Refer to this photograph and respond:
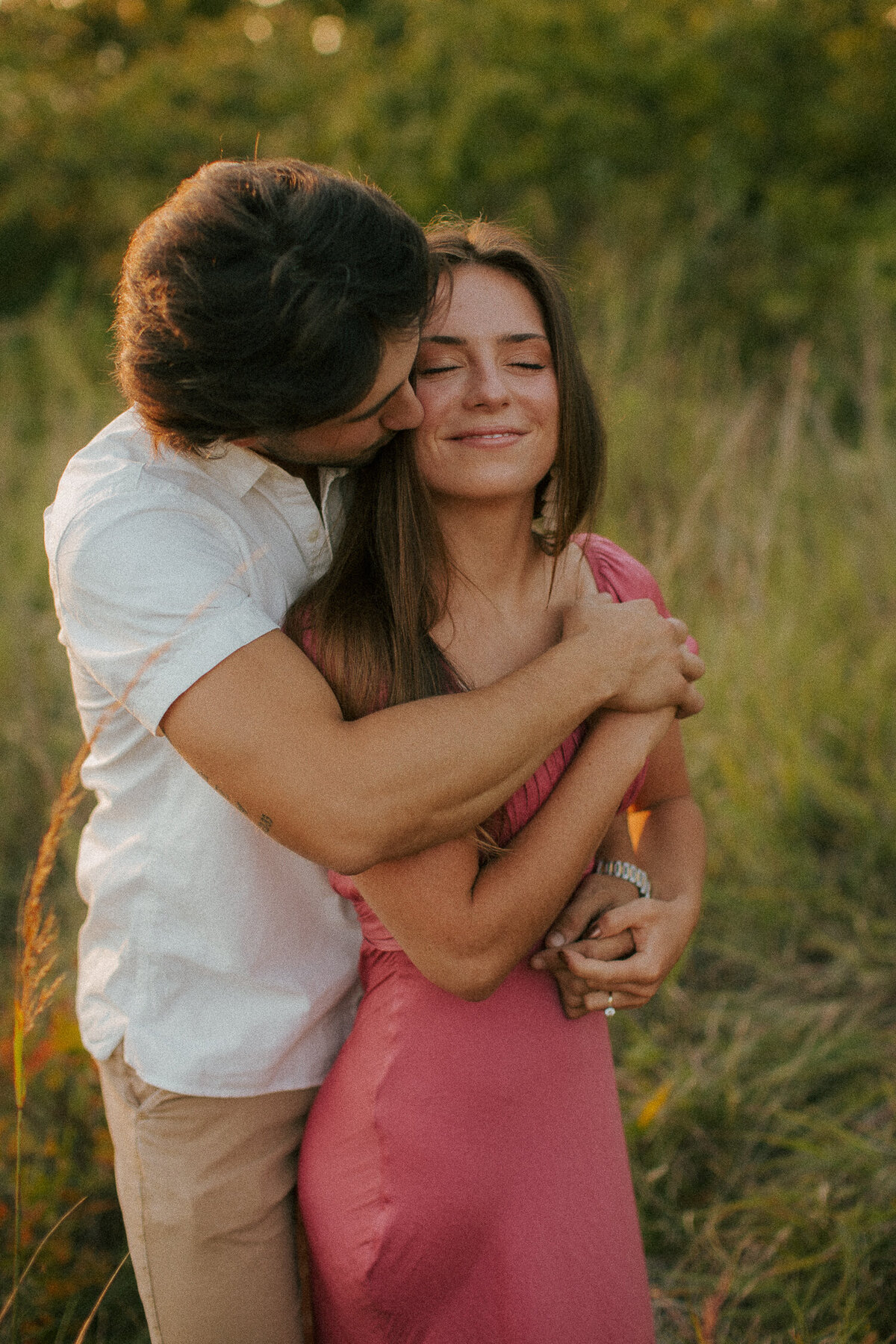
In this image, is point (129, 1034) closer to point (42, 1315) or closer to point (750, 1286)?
point (42, 1315)

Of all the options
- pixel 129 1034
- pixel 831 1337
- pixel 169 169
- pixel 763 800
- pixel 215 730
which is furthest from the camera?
pixel 169 169

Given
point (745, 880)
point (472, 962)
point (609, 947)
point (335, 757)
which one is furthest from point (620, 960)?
point (745, 880)

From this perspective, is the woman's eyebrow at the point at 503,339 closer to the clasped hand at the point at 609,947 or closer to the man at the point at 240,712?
the man at the point at 240,712

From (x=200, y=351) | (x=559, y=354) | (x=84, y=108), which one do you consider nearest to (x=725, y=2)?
(x=84, y=108)

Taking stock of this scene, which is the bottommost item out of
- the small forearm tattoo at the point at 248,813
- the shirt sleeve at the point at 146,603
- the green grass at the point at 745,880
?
the green grass at the point at 745,880

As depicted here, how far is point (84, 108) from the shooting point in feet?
32.8

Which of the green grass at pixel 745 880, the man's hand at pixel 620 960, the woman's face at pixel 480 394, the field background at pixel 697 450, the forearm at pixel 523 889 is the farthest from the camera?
the field background at pixel 697 450

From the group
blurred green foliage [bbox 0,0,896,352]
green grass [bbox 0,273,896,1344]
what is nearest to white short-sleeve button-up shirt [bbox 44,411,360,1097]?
green grass [bbox 0,273,896,1344]

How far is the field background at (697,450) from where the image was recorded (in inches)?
97.7

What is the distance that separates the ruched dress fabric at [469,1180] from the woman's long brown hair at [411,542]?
297 millimetres

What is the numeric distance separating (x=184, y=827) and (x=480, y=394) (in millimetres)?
849

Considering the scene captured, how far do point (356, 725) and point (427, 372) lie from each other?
2.26 feet

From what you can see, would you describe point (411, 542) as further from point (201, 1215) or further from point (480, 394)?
point (201, 1215)

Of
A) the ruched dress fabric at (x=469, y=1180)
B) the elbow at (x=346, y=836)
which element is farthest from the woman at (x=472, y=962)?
the elbow at (x=346, y=836)
